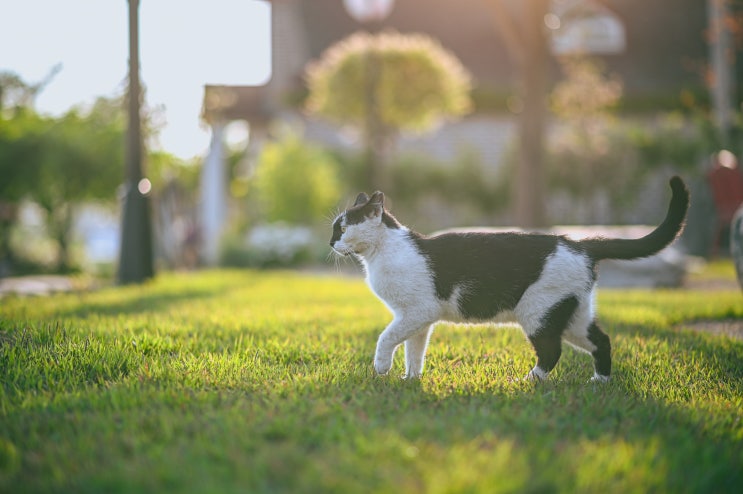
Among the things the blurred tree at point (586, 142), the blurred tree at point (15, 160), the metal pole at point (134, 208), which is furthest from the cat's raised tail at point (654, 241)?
the blurred tree at point (586, 142)

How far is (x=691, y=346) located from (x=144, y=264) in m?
6.20

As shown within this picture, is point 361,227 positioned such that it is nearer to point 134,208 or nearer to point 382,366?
point 382,366

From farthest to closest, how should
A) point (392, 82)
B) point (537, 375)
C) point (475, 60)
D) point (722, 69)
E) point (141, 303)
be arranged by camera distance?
point (475, 60) → point (722, 69) → point (392, 82) → point (141, 303) → point (537, 375)

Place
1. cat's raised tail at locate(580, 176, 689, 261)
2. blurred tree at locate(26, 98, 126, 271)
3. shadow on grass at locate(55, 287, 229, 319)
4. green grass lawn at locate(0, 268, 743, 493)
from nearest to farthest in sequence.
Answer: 1. green grass lawn at locate(0, 268, 743, 493)
2. cat's raised tail at locate(580, 176, 689, 261)
3. shadow on grass at locate(55, 287, 229, 319)
4. blurred tree at locate(26, 98, 126, 271)

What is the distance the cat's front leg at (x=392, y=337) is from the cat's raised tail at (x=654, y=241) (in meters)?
0.87

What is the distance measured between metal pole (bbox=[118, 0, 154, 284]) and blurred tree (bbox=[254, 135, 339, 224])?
5609 millimetres

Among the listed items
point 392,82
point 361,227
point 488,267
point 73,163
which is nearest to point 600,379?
point 488,267

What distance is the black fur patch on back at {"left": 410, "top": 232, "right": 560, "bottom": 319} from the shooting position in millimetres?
3131

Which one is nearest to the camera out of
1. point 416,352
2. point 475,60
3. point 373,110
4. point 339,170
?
point 416,352

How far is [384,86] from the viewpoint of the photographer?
13.7 meters

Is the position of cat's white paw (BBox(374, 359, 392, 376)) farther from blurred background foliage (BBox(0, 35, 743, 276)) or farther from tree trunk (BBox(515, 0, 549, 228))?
blurred background foliage (BBox(0, 35, 743, 276))

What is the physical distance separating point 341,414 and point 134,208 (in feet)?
20.7

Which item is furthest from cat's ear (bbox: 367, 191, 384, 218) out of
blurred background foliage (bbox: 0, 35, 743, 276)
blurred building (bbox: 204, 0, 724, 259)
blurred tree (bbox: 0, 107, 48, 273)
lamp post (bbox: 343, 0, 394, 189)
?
blurred building (bbox: 204, 0, 724, 259)

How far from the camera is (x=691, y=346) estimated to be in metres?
4.06
